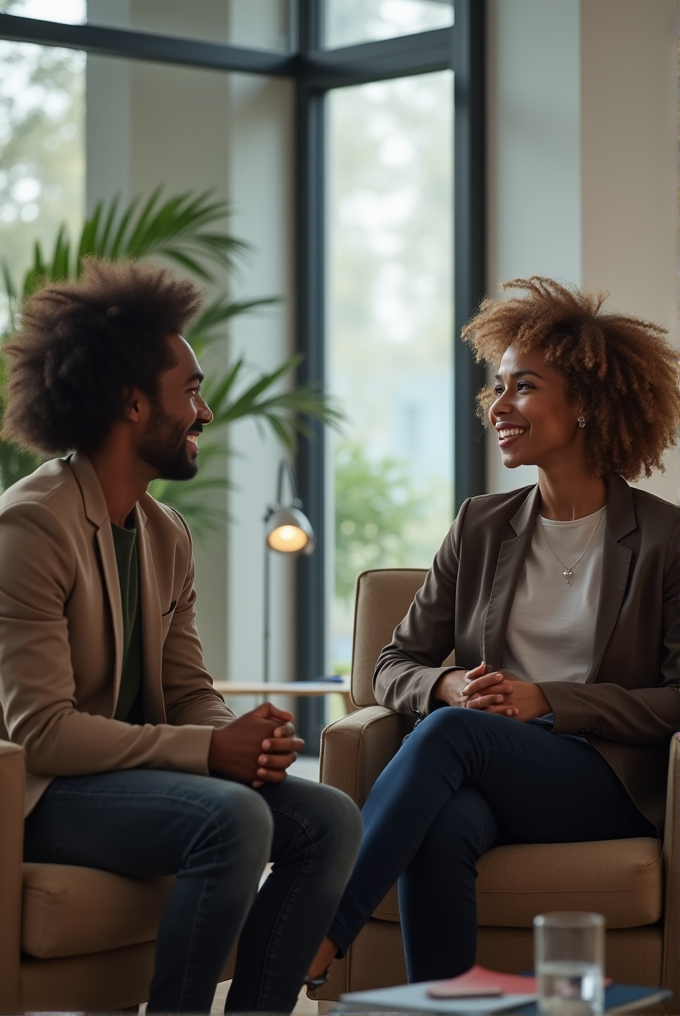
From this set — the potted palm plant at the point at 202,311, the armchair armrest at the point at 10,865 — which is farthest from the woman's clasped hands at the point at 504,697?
the potted palm plant at the point at 202,311

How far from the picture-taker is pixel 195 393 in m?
2.32

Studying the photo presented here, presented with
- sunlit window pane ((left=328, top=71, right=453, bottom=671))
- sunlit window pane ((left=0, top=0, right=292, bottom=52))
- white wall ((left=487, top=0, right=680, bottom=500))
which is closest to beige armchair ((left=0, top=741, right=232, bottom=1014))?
white wall ((left=487, top=0, right=680, bottom=500))

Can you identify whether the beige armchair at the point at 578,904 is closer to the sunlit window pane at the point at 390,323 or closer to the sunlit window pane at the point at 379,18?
the sunlit window pane at the point at 390,323

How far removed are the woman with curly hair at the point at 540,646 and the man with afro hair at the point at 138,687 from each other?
0.14m

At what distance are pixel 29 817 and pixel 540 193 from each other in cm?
297

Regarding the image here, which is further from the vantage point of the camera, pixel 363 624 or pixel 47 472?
pixel 363 624

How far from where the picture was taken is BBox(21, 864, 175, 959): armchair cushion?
74.9 inches

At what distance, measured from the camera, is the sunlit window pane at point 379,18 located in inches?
191

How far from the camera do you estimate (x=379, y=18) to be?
5008mm

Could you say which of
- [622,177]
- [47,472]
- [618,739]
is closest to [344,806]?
[618,739]

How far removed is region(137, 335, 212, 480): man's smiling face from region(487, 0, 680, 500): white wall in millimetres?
2028

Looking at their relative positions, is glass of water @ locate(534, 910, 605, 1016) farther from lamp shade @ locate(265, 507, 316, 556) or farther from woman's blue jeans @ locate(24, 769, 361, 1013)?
lamp shade @ locate(265, 507, 316, 556)

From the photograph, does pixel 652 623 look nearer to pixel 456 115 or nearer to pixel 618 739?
pixel 618 739

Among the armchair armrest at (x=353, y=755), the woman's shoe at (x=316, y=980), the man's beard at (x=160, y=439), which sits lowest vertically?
the woman's shoe at (x=316, y=980)
